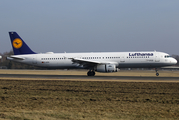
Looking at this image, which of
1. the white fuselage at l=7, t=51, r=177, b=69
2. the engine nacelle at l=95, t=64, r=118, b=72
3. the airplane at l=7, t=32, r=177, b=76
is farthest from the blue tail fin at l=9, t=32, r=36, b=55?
the engine nacelle at l=95, t=64, r=118, b=72

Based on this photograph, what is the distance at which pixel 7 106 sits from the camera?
34.9ft

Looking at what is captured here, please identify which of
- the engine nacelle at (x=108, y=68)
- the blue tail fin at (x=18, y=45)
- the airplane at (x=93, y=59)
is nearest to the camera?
the engine nacelle at (x=108, y=68)

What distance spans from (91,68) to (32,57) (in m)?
10.7

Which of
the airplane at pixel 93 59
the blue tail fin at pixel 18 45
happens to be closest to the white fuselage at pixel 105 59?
the airplane at pixel 93 59

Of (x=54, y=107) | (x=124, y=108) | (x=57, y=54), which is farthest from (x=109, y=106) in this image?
(x=57, y=54)

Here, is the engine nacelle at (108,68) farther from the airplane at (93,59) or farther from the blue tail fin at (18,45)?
the blue tail fin at (18,45)

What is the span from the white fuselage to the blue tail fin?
37.3 inches

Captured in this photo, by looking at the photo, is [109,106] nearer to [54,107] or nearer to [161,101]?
[54,107]

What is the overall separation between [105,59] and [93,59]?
6.68ft

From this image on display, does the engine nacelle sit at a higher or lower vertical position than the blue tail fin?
Answer: lower

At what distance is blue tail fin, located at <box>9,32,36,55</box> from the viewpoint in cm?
3775

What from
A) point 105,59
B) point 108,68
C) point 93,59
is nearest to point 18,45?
point 93,59

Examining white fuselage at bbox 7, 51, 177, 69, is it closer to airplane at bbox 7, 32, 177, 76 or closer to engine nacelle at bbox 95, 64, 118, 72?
airplane at bbox 7, 32, 177, 76

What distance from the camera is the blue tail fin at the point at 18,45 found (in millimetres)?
37750
